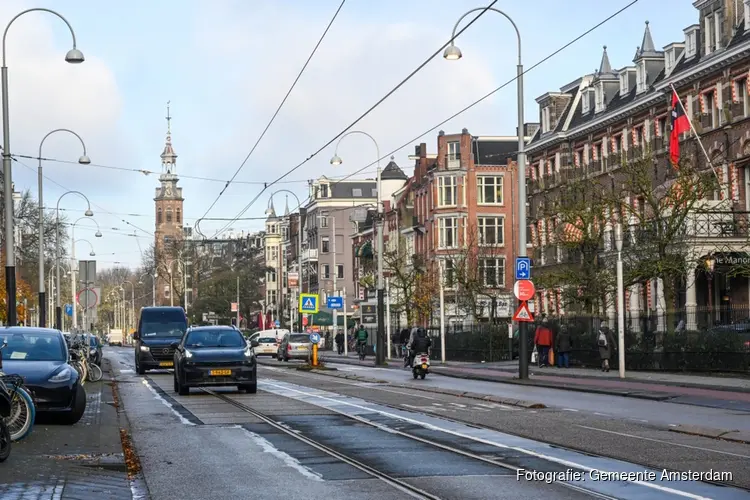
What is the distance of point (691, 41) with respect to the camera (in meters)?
53.4

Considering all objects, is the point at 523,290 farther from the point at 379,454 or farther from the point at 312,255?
the point at 312,255

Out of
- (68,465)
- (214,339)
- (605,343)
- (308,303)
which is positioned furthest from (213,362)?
(308,303)

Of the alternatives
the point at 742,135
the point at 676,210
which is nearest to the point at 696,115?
the point at 742,135

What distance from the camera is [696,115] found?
50.7m

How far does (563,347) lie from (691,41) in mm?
16680

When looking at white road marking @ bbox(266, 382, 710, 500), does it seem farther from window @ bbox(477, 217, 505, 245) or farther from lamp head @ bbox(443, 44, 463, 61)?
window @ bbox(477, 217, 505, 245)

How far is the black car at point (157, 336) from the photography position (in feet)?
142

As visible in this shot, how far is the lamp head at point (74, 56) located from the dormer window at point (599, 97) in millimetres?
37361

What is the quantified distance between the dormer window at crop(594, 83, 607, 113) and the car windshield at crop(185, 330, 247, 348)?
3877 centimetres

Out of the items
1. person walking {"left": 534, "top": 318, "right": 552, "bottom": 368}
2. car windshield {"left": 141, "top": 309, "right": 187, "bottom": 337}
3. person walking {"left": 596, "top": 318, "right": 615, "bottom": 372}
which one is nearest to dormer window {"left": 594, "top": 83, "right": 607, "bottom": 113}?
person walking {"left": 534, "top": 318, "right": 552, "bottom": 368}

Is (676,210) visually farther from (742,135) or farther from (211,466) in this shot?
(211,466)

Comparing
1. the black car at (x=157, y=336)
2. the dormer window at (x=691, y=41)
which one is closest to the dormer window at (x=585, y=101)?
the dormer window at (x=691, y=41)

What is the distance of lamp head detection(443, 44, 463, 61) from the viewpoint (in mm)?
32469

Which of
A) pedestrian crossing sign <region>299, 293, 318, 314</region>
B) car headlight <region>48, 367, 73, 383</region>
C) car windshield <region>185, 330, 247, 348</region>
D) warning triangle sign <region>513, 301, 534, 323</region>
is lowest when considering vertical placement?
car headlight <region>48, 367, 73, 383</region>
